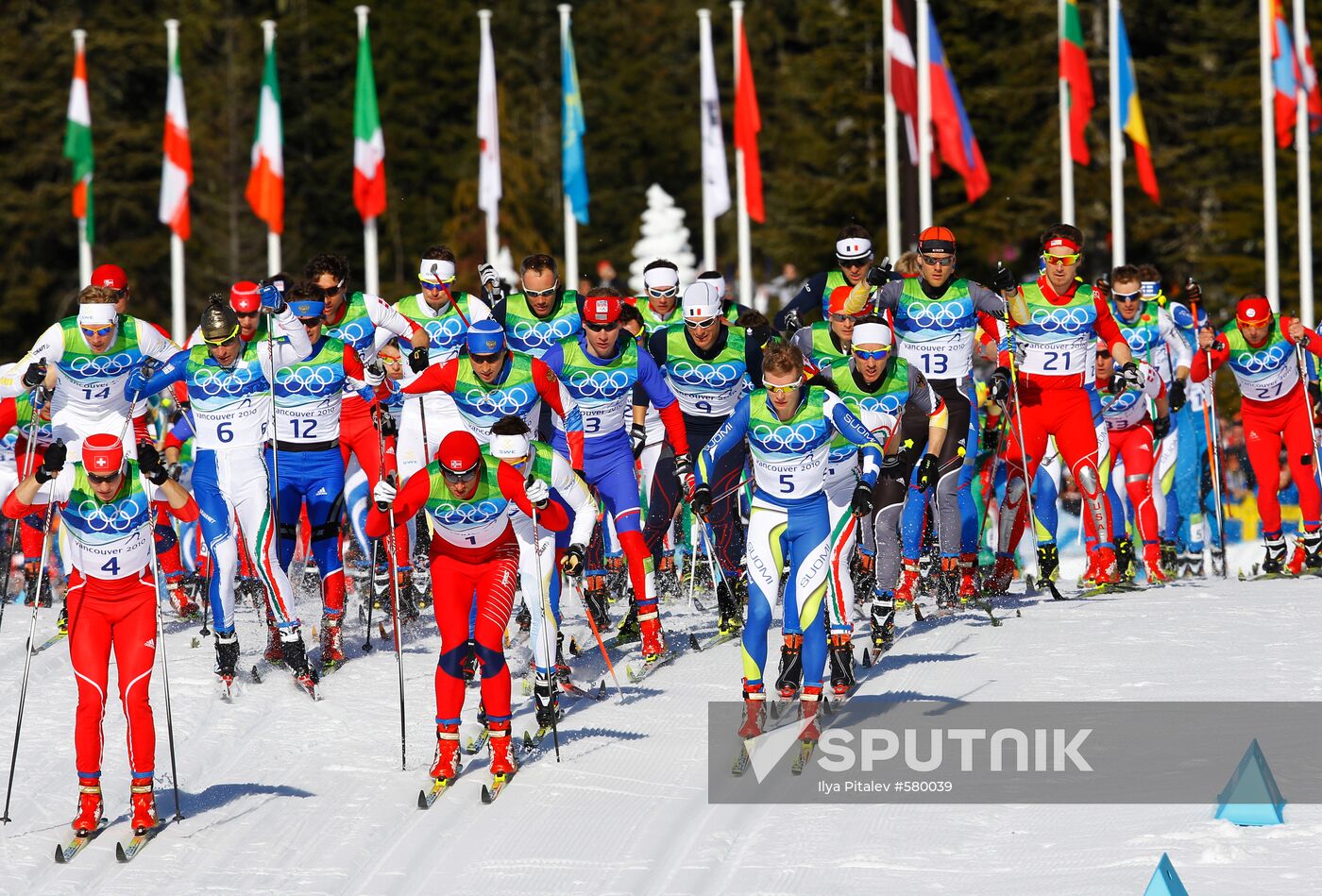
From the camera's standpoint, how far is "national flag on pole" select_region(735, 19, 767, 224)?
3019 cm

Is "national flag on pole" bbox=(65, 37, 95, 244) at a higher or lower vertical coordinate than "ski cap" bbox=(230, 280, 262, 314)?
higher

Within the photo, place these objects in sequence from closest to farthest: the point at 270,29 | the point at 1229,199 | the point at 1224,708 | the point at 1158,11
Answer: the point at 1224,708
the point at 270,29
the point at 1229,199
the point at 1158,11

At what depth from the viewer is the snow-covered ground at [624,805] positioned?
28.6ft

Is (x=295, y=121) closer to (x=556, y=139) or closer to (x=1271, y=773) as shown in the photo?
(x=556, y=139)

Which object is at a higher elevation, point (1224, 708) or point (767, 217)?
point (767, 217)

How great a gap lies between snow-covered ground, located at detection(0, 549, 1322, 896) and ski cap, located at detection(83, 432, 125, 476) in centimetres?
175

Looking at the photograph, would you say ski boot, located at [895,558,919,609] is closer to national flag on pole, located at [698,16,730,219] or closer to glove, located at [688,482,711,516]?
glove, located at [688,482,711,516]

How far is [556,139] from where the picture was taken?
55.0 m

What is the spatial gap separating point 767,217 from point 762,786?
143 ft

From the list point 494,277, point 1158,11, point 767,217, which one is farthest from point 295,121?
point 494,277

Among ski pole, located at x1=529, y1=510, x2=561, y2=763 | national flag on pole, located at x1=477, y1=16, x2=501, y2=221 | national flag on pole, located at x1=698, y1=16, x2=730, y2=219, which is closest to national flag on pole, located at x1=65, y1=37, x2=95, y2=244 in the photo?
national flag on pole, located at x1=477, y1=16, x2=501, y2=221

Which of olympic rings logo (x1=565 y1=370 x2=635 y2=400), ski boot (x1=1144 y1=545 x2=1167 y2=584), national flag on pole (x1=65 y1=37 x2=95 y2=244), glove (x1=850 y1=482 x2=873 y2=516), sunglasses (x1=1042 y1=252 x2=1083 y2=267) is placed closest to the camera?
glove (x1=850 y1=482 x2=873 y2=516)

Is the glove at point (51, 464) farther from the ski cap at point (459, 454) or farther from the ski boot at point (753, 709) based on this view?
the ski boot at point (753, 709)

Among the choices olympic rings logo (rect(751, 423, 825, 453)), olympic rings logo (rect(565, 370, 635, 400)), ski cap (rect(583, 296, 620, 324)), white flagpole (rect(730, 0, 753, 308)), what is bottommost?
olympic rings logo (rect(751, 423, 825, 453))
